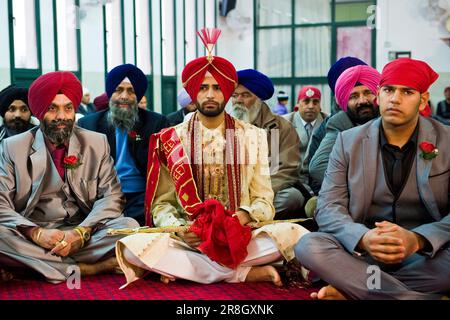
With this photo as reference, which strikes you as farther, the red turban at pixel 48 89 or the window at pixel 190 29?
the window at pixel 190 29

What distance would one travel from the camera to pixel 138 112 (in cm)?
445

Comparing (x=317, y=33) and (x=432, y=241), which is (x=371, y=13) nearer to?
(x=317, y=33)

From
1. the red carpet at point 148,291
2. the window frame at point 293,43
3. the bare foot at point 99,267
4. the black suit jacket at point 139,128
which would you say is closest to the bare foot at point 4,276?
the red carpet at point 148,291

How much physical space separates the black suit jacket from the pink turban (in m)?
1.28

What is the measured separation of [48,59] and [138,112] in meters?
4.08

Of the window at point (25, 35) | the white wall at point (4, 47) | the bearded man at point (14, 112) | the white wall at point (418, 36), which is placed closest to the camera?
the bearded man at point (14, 112)

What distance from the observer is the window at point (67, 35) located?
8.29 m

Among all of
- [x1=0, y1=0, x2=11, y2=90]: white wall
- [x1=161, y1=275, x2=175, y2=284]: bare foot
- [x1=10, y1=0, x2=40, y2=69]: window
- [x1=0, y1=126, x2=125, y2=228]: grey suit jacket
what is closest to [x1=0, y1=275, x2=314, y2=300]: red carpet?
[x1=161, y1=275, x2=175, y2=284]: bare foot

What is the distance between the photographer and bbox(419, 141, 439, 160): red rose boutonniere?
2748 millimetres

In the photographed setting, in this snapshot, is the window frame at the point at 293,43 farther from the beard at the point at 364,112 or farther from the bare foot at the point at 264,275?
the bare foot at the point at 264,275

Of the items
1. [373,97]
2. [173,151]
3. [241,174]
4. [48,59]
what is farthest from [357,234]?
[48,59]

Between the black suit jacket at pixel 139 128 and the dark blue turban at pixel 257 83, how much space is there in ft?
2.17

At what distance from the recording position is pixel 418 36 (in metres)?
12.0
